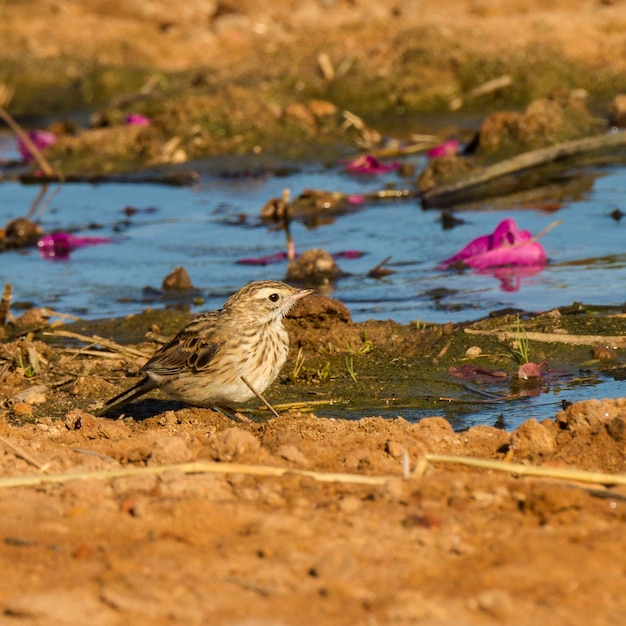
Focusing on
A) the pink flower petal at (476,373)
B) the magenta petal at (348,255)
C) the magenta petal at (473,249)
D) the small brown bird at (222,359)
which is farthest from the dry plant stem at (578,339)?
the magenta petal at (348,255)

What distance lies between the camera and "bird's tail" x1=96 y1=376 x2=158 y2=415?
709cm

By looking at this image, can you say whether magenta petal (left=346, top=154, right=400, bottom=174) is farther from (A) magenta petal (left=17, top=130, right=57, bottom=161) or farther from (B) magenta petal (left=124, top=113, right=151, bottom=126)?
(A) magenta petal (left=17, top=130, right=57, bottom=161)

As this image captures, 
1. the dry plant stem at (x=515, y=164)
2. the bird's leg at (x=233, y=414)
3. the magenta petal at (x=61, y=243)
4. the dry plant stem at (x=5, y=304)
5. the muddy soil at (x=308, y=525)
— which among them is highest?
the dry plant stem at (x=515, y=164)

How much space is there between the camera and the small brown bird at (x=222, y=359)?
6.84m

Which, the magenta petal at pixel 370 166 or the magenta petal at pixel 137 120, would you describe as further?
the magenta petal at pixel 137 120

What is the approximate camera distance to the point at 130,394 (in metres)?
7.11

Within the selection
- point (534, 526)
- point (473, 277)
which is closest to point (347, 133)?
point (473, 277)

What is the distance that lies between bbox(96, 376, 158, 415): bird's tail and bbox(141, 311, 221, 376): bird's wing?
9cm

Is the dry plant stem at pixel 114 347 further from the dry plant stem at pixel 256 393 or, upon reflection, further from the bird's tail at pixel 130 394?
the dry plant stem at pixel 256 393

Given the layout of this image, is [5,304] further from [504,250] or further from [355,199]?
[355,199]

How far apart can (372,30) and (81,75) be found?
5.48 metres

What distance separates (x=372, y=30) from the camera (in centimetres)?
2012

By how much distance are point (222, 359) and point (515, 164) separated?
21.3 feet

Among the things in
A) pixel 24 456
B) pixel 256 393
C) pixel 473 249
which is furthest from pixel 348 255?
pixel 24 456
